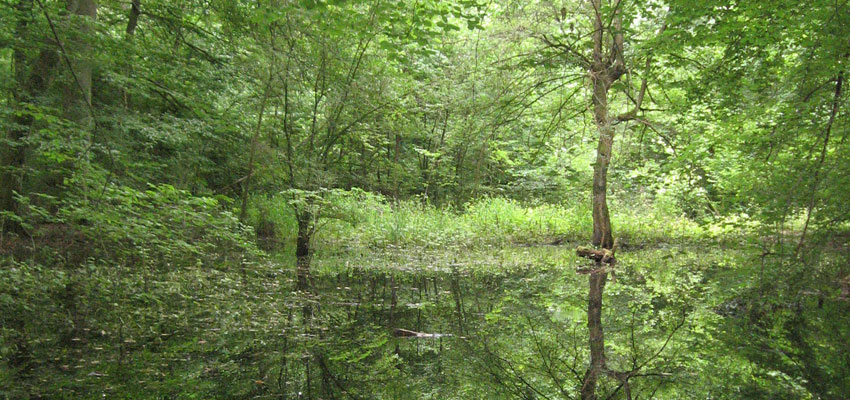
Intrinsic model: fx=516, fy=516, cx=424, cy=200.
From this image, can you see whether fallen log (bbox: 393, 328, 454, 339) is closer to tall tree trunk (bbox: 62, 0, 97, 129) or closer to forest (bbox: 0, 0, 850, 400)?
forest (bbox: 0, 0, 850, 400)

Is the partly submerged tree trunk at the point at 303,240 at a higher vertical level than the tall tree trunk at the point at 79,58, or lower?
lower

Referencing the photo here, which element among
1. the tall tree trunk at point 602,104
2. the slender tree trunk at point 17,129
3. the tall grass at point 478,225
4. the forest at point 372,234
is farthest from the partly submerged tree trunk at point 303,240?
the tall tree trunk at point 602,104

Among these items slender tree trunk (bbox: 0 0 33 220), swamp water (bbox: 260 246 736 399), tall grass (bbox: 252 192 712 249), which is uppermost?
slender tree trunk (bbox: 0 0 33 220)

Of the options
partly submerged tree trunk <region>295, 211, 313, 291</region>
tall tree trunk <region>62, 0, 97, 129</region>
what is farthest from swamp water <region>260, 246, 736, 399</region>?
tall tree trunk <region>62, 0, 97, 129</region>

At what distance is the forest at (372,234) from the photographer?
3.14 metres

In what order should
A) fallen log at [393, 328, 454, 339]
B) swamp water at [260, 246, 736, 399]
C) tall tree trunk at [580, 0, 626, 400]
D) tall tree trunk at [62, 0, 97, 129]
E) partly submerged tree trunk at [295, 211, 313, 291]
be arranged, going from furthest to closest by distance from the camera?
tall tree trunk at [580, 0, 626, 400], partly submerged tree trunk at [295, 211, 313, 291], tall tree trunk at [62, 0, 97, 129], fallen log at [393, 328, 454, 339], swamp water at [260, 246, 736, 399]

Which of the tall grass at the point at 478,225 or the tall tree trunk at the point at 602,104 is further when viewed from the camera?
the tall grass at the point at 478,225

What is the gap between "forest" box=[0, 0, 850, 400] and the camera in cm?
314

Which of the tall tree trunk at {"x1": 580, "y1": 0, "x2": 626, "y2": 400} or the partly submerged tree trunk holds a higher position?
the tall tree trunk at {"x1": 580, "y1": 0, "x2": 626, "y2": 400}

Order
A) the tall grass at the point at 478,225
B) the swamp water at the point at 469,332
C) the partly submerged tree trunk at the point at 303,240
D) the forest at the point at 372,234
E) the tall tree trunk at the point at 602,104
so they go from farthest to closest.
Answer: the tall grass at the point at 478,225 → the tall tree trunk at the point at 602,104 → the partly submerged tree trunk at the point at 303,240 → the forest at the point at 372,234 → the swamp water at the point at 469,332

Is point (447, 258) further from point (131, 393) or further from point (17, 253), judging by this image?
point (131, 393)

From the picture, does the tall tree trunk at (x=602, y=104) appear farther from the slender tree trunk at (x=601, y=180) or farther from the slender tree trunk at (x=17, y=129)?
the slender tree trunk at (x=17, y=129)

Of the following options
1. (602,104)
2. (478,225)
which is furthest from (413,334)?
(478,225)

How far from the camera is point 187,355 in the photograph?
3.28 metres
